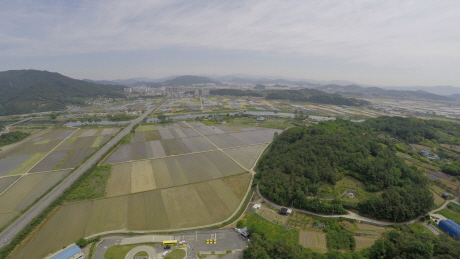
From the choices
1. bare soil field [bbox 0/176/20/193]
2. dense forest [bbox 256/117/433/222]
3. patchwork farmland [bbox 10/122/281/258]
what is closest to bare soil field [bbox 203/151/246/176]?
patchwork farmland [bbox 10/122/281/258]

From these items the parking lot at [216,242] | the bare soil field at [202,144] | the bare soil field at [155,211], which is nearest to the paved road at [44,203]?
the bare soil field at [155,211]

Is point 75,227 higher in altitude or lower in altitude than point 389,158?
lower

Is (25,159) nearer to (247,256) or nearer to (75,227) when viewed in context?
(75,227)

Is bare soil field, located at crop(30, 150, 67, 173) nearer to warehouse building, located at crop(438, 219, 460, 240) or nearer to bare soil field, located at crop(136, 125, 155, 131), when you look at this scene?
bare soil field, located at crop(136, 125, 155, 131)

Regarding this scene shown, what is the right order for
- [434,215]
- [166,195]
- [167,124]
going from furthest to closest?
[167,124]
[166,195]
[434,215]

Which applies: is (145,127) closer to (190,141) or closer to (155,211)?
(190,141)

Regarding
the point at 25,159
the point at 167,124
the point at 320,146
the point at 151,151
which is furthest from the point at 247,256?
the point at 167,124

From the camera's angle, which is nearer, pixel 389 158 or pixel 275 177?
pixel 275 177

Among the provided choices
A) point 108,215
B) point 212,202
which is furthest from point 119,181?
point 212,202
